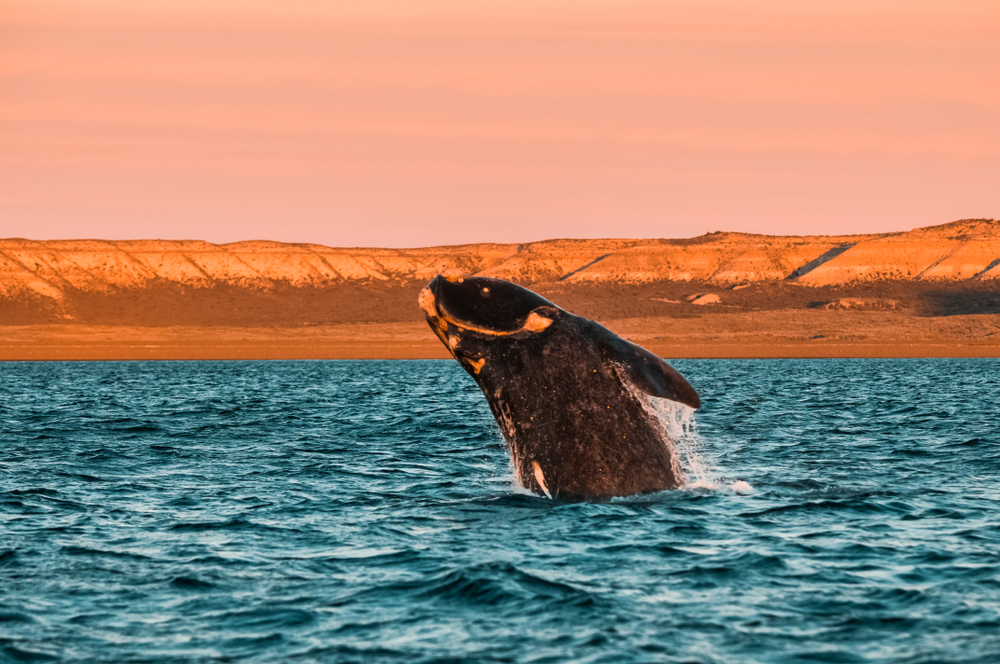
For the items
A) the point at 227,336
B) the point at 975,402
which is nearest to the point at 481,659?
the point at 975,402

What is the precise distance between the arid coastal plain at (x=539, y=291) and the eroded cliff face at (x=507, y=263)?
0.32m

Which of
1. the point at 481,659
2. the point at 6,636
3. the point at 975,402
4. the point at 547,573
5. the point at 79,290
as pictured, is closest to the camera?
the point at 481,659

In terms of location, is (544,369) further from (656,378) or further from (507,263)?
(507,263)

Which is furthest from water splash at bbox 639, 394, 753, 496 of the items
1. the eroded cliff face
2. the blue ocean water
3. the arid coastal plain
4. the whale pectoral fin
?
the eroded cliff face

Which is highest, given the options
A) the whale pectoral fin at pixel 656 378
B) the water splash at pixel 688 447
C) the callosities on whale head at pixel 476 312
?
the callosities on whale head at pixel 476 312

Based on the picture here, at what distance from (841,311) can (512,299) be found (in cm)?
11904

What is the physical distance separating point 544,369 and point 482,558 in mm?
1979

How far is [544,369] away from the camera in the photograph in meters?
11.4

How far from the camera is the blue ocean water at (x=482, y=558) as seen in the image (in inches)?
340

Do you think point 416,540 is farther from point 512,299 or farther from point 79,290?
point 79,290

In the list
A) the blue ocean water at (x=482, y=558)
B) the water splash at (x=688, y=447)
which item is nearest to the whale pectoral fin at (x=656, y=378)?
the water splash at (x=688, y=447)

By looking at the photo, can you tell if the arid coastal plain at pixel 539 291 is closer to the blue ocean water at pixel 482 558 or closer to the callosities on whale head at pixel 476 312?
the blue ocean water at pixel 482 558

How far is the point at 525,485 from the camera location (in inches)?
500

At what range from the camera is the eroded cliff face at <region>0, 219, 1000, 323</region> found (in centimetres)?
15238
